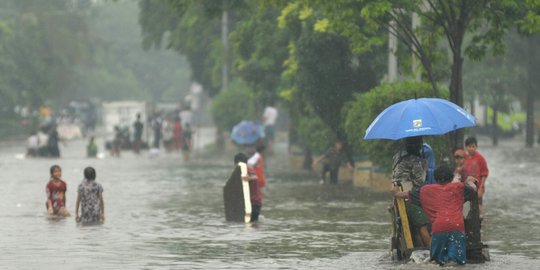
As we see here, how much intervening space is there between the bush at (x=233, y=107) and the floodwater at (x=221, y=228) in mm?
18194

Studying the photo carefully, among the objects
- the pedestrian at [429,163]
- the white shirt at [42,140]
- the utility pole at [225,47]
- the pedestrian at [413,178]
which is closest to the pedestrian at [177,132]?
the utility pole at [225,47]

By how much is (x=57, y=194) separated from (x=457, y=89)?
660 centimetres

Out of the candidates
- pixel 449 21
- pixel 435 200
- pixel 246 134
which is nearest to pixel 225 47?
pixel 246 134

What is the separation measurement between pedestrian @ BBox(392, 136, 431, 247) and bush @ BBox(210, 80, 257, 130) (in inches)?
1473

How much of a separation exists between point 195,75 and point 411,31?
3463cm

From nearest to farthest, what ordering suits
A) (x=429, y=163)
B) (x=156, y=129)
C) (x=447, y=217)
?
(x=447, y=217), (x=429, y=163), (x=156, y=129)

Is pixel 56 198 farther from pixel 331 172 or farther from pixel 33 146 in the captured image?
pixel 33 146

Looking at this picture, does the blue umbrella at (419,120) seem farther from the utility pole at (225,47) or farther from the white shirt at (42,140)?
the white shirt at (42,140)

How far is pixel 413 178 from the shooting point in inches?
614

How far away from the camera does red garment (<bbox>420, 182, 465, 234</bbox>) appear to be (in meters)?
14.9

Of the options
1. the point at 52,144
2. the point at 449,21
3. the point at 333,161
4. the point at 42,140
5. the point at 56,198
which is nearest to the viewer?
the point at 56,198

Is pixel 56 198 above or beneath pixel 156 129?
beneath

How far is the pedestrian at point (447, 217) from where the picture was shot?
14.9 m

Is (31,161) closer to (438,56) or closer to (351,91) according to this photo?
(351,91)
